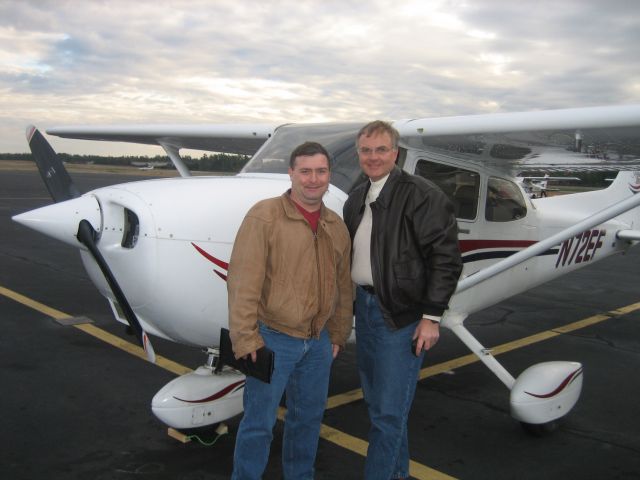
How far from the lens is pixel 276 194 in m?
3.26

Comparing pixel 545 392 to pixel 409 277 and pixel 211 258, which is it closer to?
pixel 409 277

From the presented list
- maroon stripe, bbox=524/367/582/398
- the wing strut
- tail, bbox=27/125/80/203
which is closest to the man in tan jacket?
maroon stripe, bbox=524/367/582/398

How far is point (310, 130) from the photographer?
4.15 meters

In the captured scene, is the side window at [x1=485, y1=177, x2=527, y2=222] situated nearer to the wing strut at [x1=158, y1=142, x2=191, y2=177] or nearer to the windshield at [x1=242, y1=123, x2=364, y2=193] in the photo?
the windshield at [x1=242, y1=123, x2=364, y2=193]

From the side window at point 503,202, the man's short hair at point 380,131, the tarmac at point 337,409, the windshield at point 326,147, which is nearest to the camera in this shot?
the man's short hair at point 380,131

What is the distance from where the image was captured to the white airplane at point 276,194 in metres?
2.98

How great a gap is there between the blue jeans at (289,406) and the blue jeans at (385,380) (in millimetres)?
200

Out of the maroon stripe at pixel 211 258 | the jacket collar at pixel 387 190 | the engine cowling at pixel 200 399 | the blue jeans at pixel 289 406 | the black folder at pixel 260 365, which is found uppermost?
the jacket collar at pixel 387 190

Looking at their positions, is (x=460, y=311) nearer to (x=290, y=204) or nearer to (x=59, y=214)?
(x=290, y=204)

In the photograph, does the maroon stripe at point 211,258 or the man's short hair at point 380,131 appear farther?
the maroon stripe at point 211,258

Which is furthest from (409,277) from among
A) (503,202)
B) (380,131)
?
(503,202)

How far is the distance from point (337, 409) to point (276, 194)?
159cm

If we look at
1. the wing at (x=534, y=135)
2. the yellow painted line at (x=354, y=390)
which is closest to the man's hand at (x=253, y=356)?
the yellow painted line at (x=354, y=390)

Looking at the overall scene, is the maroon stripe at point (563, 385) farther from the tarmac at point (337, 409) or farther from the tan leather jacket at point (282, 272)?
the tan leather jacket at point (282, 272)
